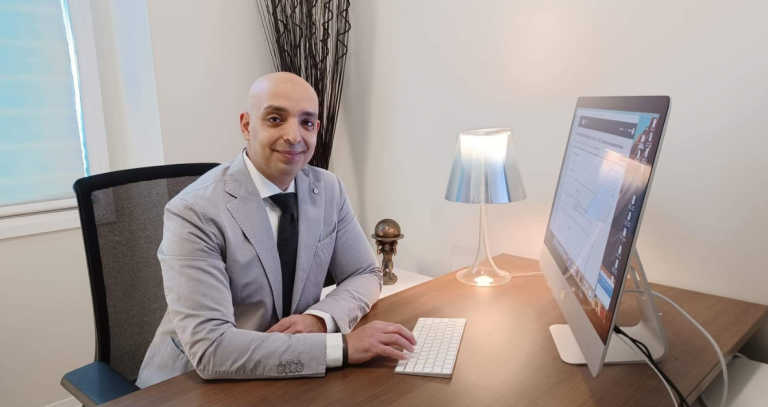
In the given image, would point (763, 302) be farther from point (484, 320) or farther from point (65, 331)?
point (65, 331)

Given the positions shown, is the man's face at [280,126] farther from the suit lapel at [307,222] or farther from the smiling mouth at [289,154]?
the suit lapel at [307,222]

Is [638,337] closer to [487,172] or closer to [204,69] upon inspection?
[487,172]

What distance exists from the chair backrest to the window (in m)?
1.03

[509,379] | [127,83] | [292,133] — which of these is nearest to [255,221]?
[292,133]

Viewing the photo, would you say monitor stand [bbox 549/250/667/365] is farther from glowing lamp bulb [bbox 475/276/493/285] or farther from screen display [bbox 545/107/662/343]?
glowing lamp bulb [bbox 475/276/493/285]

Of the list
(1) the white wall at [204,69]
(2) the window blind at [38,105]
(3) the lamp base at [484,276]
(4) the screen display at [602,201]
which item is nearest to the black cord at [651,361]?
(4) the screen display at [602,201]

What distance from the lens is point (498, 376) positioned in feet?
3.19

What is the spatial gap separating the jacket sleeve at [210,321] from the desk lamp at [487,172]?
2.17 ft

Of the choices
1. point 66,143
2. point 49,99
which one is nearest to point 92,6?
point 49,99

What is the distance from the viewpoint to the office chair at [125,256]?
1.30m

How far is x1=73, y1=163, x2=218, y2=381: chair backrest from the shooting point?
1298 millimetres

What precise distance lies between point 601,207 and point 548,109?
2.70 ft

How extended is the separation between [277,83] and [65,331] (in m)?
1.70

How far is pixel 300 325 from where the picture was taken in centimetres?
115
